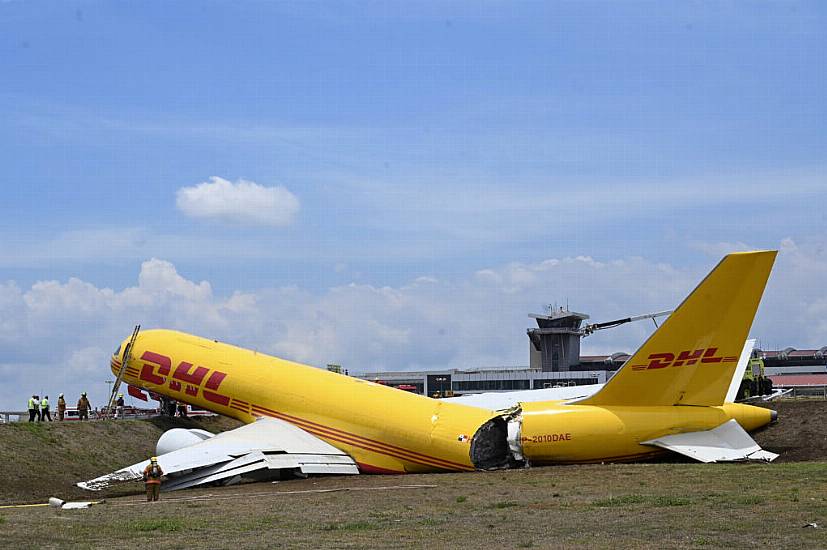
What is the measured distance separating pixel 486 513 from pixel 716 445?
10596 millimetres

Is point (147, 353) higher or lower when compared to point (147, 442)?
higher

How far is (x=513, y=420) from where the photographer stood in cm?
2955

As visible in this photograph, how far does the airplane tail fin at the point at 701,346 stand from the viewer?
→ 89.9ft

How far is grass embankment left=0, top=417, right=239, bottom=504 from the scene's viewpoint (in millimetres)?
33869

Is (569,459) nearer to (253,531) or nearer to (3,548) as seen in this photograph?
(253,531)

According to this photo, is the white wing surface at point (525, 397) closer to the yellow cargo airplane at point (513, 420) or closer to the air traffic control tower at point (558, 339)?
the yellow cargo airplane at point (513, 420)

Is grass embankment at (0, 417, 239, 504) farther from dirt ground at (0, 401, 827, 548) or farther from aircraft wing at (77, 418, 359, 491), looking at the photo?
dirt ground at (0, 401, 827, 548)

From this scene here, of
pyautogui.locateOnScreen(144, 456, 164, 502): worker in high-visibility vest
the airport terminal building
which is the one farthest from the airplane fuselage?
the airport terminal building

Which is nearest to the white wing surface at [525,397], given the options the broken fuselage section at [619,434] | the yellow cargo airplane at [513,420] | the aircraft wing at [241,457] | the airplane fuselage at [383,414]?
the airplane fuselage at [383,414]

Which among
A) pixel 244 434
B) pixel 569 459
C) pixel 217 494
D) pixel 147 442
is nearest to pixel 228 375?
pixel 244 434

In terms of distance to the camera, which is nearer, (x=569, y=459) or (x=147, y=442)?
(x=569, y=459)

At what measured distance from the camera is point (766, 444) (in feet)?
124

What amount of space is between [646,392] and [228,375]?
16346mm

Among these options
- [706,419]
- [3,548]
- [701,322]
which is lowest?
[3,548]
